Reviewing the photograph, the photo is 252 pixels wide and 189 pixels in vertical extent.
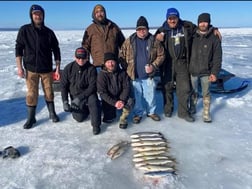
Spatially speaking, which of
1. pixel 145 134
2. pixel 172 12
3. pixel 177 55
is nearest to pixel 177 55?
pixel 177 55

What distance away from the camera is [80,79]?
443cm

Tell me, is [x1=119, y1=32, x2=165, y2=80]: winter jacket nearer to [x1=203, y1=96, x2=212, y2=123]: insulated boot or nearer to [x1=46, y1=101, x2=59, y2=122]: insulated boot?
[x1=203, y1=96, x2=212, y2=123]: insulated boot

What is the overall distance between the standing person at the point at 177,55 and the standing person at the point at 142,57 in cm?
19

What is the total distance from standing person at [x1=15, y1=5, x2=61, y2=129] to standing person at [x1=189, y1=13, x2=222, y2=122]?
214 centimetres

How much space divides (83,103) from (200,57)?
192 cm

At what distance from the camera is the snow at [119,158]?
3078 mm

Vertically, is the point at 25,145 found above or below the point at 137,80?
below

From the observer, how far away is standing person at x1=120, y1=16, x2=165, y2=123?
445cm

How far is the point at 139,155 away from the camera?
Result: 11.5 feet

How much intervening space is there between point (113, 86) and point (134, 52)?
615mm

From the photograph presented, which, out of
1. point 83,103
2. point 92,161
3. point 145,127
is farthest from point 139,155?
point 83,103

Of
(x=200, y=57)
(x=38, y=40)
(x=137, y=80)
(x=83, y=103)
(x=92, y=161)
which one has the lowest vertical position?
(x=92, y=161)

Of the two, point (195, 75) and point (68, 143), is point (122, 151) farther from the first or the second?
point (195, 75)

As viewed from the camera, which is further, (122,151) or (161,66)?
(161,66)
